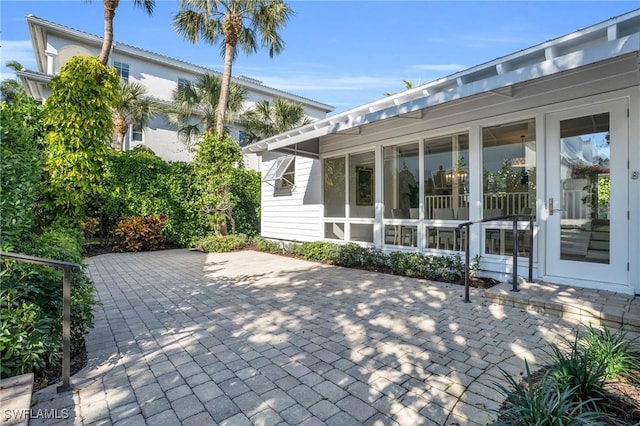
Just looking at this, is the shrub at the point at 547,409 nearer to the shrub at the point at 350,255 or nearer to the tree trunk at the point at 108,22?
the shrub at the point at 350,255

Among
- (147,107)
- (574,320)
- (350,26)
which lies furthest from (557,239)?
(147,107)

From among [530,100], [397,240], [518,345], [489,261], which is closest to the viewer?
[518,345]

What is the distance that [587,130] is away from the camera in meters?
4.66

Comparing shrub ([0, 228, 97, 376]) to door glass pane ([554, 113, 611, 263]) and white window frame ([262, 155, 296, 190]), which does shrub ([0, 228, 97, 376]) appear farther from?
white window frame ([262, 155, 296, 190])

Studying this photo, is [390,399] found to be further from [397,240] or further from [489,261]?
[397,240]

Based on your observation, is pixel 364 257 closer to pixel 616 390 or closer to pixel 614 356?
pixel 614 356

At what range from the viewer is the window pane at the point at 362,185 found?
784 centimetres

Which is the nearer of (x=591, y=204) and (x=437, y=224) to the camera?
(x=591, y=204)

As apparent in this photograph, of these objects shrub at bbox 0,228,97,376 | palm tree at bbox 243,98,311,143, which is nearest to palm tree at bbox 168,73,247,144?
palm tree at bbox 243,98,311,143

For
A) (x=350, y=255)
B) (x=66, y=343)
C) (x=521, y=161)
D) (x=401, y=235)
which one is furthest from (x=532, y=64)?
(x=66, y=343)

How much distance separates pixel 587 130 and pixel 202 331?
5823mm

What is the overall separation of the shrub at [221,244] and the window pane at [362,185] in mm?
4412

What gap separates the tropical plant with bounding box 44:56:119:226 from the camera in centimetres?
494

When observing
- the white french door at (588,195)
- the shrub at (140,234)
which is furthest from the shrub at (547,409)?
the shrub at (140,234)
